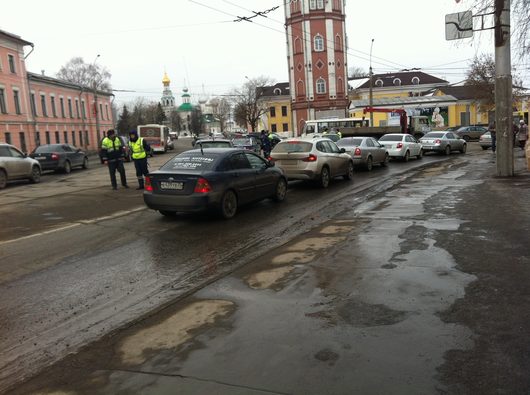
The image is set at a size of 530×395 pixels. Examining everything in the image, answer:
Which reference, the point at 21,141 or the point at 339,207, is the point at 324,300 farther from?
the point at 21,141

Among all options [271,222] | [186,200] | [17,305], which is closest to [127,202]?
[186,200]

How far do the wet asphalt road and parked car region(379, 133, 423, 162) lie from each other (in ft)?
39.1

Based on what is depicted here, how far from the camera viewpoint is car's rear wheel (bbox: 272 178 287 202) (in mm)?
12146

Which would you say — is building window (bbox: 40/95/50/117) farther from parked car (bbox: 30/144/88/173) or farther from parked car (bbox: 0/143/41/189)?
parked car (bbox: 0/143/41/189)

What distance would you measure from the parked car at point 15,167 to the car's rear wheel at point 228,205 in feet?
42.0

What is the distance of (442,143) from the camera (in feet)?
96.7

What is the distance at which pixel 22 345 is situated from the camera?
4.39 m

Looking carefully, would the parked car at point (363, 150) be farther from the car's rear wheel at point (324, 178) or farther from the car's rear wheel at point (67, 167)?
the car's rear wheel at point (67, 167)

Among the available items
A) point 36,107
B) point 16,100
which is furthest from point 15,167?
point 36,107

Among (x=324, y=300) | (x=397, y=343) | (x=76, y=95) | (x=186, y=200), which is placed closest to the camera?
(x=397, y=343)

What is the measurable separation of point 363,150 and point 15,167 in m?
14.0

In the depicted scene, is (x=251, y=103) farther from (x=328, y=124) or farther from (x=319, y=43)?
(x=328, y=124)

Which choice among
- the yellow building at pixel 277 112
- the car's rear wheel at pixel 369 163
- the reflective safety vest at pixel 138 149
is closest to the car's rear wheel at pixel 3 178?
the reflective safety vest at pixel 138 149

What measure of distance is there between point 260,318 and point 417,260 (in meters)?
2.68
